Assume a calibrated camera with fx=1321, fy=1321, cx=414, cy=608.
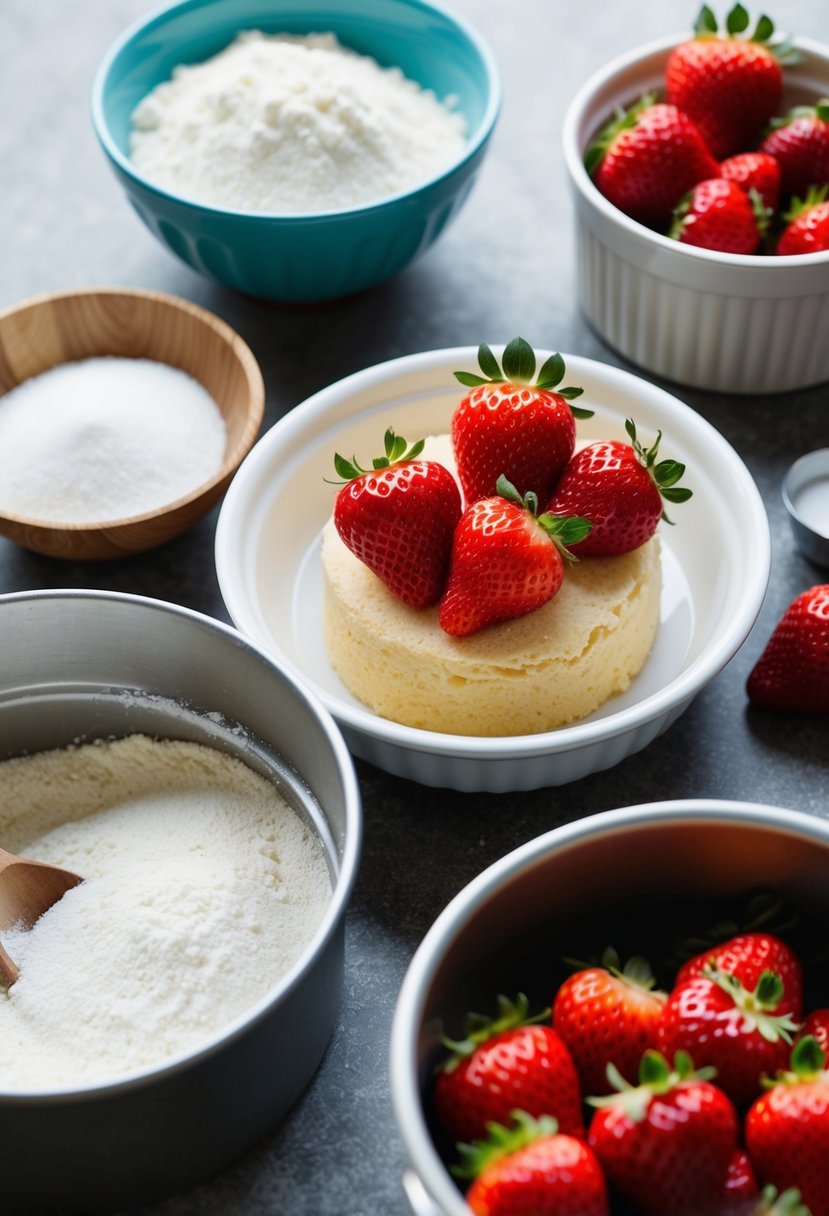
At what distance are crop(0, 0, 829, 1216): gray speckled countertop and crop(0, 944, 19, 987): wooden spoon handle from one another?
7.7 inches

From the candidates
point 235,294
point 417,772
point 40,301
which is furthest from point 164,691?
point 235,294

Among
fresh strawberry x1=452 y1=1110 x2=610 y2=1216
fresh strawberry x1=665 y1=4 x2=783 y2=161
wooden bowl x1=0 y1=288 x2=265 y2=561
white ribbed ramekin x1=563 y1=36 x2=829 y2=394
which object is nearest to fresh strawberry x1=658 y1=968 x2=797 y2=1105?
fresh strawberry x1=452 y1=1110 x2=610 y2=1216

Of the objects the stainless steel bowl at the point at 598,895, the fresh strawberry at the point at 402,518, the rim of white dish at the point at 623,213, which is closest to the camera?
the stainless steel bowl at the point at 598,895

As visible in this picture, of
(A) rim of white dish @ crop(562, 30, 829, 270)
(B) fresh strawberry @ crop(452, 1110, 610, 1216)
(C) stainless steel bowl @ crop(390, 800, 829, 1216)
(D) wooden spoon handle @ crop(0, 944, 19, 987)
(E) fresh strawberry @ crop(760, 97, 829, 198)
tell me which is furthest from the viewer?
(E) fresh strawberry @ crop(760, 97, 829, 198)

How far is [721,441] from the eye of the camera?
1.27m

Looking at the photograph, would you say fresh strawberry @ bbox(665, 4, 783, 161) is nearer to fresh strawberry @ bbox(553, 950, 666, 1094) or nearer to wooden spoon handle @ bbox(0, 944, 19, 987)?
fresh strawberry @ bbox(553, 950, 666, 1094)

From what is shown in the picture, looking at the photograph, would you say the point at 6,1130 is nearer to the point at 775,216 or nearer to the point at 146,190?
the point at 146,190

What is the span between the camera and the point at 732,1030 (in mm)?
837

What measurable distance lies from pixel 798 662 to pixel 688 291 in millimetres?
464

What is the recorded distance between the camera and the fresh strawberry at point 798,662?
47.1 inches

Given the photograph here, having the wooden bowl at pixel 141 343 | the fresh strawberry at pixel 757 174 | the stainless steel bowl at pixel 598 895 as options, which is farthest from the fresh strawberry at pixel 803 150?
the stainless steel bowl at pixel 598 895

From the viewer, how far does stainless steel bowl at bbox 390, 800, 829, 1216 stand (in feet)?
2.81

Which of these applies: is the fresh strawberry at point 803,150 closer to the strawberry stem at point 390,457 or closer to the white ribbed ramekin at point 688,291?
the white ribbed ramekin at point 688,291

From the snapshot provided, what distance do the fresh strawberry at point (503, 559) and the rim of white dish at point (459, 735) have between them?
0.11m
